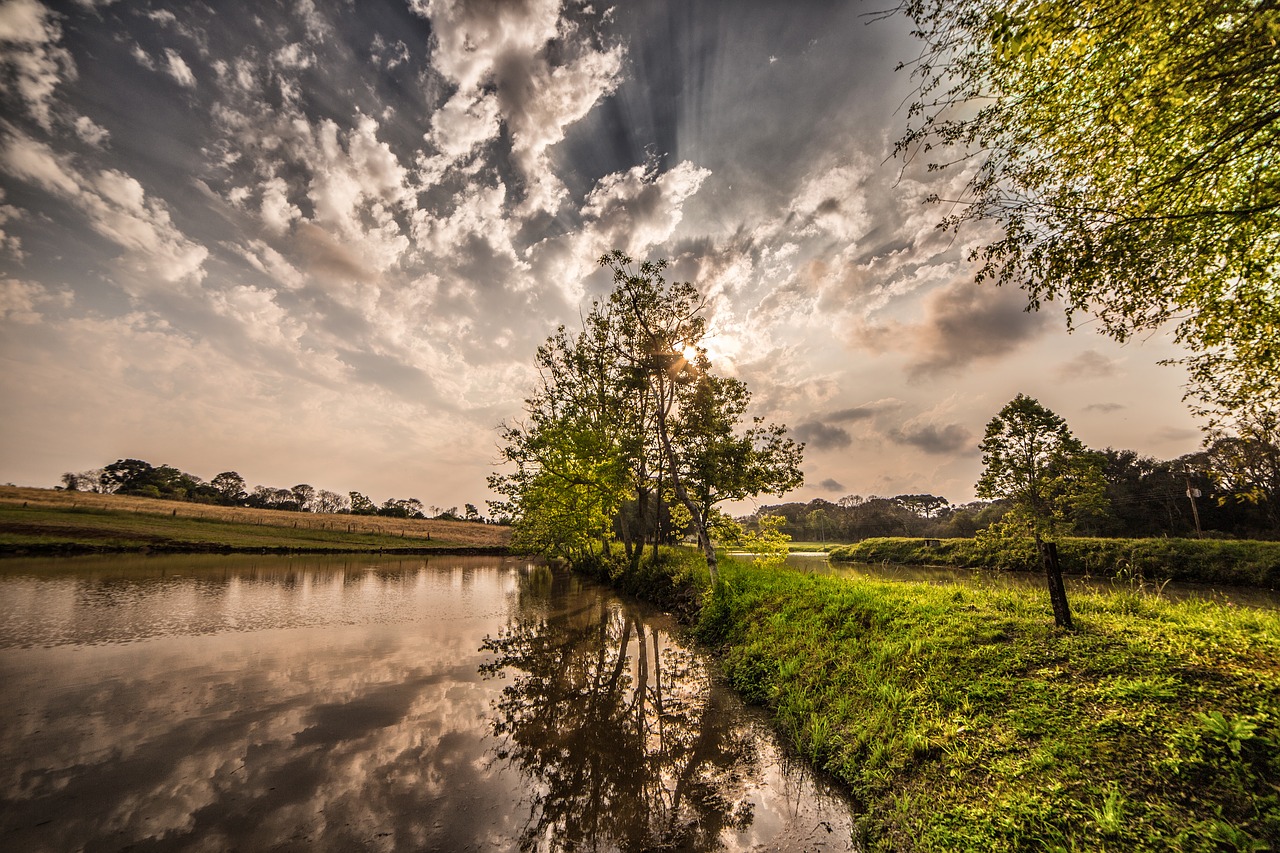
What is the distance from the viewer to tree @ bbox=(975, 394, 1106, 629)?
99.9ft

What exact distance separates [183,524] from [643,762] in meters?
61.0

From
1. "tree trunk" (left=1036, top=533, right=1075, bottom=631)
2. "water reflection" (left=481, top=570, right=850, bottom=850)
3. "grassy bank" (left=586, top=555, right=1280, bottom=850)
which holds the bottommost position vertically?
"water reflection" (left=481, top=570, right=850, bottom=850)

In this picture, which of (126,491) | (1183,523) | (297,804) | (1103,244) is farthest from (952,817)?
(126,491)

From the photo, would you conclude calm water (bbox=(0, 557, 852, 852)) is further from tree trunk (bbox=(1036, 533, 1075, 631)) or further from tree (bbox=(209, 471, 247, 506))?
tree (bbox=(209, 471, 247, 506))

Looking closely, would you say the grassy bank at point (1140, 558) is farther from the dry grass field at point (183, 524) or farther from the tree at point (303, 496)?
the tree at point (303, 496)

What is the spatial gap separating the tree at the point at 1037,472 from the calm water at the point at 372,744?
107 ft

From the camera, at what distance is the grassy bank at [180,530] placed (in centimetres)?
3133

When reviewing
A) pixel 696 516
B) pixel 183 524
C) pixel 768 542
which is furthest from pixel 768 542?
pixel 183 524

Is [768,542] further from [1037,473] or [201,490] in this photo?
[201,490]

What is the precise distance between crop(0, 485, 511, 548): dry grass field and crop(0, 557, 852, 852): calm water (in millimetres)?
32657

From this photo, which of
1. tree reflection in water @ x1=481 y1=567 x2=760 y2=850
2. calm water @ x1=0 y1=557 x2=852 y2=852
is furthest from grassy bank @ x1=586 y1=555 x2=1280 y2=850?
tree reflection in water @ x1=481 y1=567 x2=760 y2=850

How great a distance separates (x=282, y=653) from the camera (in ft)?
33.8

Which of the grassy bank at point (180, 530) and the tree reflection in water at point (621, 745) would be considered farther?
the grassy bank at point (180, 530)

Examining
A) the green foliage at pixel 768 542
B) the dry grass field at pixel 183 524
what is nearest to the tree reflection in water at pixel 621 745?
the green foliage at pixel 768 542
